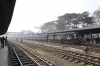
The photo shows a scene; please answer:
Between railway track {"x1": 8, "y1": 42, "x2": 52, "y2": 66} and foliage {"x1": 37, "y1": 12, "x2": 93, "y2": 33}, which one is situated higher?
foliage {"x1": 37, "y1": 12, "x2": 93, "y2": 33}

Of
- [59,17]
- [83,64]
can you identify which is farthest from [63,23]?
[83,64]

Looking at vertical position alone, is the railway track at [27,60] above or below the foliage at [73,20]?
below

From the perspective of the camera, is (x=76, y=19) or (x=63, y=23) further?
(x=63, y=23)

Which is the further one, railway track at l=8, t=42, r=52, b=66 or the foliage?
the foliage

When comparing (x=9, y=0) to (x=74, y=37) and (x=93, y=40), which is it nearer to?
(x=74, y=37)

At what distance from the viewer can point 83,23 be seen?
165 feet

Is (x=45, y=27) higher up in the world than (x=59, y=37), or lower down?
higher up

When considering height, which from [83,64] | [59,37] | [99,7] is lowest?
[83,64]

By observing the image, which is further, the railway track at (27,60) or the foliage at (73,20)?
the foliage at (73,20)

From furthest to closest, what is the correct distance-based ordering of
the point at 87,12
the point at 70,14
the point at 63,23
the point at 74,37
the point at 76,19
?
the point at 63,23 < the point at 70,14 < the point at 76,19 < the point at 87,12 < the point at 74,37

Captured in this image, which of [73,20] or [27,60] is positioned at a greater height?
[73,20]

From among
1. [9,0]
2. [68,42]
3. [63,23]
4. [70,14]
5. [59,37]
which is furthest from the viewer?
[63,23]

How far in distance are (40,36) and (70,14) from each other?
2311cm

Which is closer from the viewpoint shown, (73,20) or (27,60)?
(27,60)
